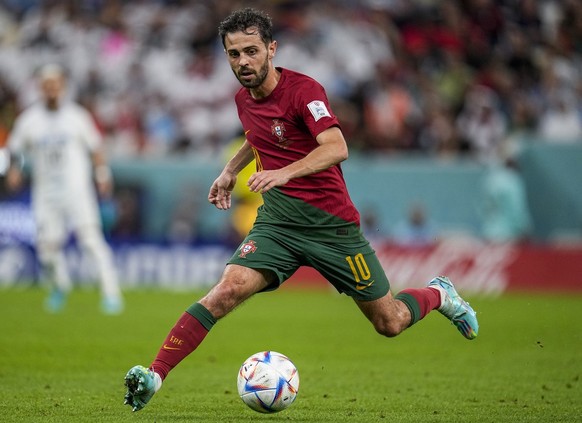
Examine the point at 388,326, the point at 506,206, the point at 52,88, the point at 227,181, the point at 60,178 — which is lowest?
the point at 506,206

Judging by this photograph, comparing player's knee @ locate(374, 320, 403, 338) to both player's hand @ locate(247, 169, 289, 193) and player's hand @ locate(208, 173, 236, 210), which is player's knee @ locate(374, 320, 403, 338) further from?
player's hand @ locate(247, 169, 289, 193)

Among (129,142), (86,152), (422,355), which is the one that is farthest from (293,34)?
(422,355)

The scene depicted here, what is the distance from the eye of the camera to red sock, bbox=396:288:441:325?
25.5ft

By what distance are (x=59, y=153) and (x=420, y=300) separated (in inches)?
327

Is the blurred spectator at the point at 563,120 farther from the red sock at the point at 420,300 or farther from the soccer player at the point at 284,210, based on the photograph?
the soccer player at the point at 284,210

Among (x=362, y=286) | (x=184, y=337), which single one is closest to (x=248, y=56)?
(x=362, y=286)

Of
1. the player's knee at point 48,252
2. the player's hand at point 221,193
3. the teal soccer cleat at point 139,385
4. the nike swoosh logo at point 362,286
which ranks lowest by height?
the player's knee at point 48,252

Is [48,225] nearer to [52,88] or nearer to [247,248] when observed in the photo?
[52,88]

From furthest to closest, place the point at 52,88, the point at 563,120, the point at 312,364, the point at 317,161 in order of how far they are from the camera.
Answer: the point at 563,120
the point at 52,88
the point at 312,364
the point at 317,161

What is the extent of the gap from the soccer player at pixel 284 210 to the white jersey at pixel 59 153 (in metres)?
7.53

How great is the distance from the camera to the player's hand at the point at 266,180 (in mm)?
6523

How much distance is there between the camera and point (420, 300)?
788 centimetres

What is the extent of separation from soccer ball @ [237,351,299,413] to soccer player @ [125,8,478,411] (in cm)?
41

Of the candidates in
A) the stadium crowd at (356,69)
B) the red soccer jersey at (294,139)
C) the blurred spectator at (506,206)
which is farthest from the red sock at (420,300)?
the stadium crowd at (356,69)
